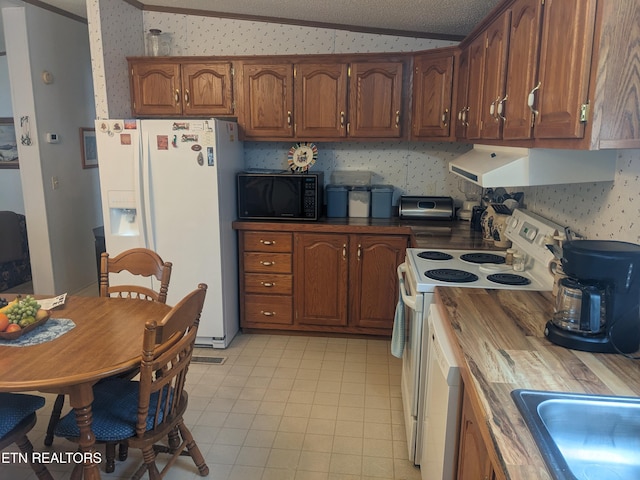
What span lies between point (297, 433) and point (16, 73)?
3.58m

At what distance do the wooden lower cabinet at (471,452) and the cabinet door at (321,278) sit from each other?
212 centimetres

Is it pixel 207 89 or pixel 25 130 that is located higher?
pixel 207 89

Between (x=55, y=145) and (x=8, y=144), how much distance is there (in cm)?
149

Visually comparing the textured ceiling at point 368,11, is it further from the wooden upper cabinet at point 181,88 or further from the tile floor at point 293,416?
the tile floor at point 293,416

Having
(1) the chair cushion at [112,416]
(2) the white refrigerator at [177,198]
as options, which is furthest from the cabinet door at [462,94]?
(1) the chair cushion at [112,416]

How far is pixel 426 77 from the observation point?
3.45 metres

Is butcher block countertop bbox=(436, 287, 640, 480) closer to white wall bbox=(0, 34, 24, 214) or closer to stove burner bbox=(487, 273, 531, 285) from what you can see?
stove burner bbox=(487, 273, 531, 285)

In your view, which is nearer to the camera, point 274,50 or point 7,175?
point 274,50

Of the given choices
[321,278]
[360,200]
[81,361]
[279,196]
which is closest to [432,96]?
[360,200]

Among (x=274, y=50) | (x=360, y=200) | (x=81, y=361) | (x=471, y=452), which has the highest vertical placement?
(x=274, y=50)

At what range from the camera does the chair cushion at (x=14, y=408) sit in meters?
1.76

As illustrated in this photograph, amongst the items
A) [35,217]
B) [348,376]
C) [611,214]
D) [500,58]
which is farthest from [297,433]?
[35,217]

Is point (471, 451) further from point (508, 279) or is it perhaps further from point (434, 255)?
point (434, 255)

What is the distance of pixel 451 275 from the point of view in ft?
7.36
